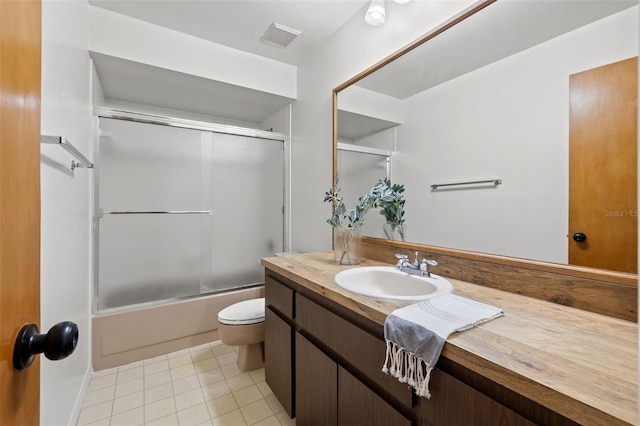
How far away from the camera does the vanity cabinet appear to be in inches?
24.2

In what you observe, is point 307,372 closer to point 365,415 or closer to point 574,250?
point 365,415

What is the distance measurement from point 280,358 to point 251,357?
615 millimetres

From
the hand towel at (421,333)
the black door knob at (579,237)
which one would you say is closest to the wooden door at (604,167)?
the black door knob at (579,237)

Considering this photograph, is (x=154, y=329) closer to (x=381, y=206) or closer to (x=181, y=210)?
(x=181, y=210)

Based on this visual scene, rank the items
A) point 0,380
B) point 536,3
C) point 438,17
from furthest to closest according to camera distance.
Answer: point 438,17
point 536,3
point 0,380

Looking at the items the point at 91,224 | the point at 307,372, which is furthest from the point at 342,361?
the point at 91,224

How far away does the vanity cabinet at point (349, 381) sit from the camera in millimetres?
615

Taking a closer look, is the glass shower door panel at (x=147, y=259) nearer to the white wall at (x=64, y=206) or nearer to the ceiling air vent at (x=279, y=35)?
the white wall at (x=64, y=206)

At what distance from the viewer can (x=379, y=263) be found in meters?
1.64

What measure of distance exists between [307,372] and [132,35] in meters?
2.45

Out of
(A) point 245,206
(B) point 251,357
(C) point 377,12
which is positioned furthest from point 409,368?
(A) point 245,206

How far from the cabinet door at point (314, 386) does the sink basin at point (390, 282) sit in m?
0.33

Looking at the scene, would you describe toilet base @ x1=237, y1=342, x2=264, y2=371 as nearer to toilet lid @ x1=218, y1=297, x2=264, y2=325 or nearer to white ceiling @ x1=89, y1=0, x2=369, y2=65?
toilet lid @ x1=218, y1=297, x2=264, y2=325

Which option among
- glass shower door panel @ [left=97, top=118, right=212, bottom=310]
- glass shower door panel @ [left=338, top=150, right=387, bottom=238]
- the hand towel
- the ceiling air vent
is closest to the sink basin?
the hand towel
